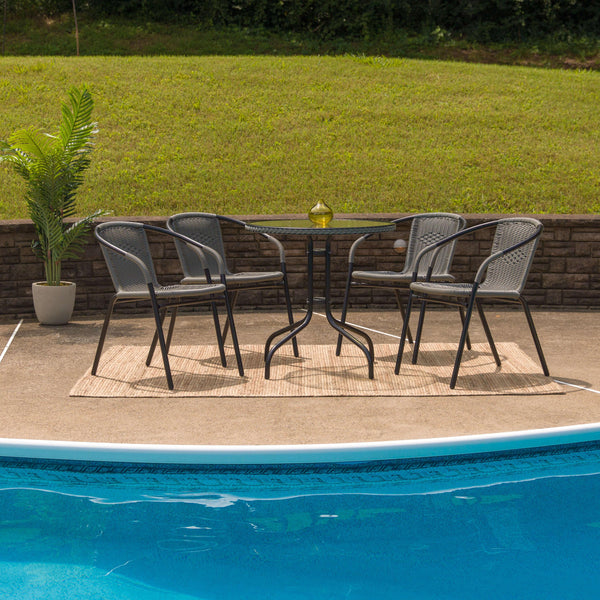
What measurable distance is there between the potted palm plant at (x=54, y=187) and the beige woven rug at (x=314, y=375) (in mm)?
1276

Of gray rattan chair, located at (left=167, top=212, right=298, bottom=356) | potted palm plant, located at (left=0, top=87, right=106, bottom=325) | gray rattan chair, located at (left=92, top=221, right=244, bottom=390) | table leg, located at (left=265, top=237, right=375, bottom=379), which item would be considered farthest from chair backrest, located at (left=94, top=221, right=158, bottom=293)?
potted palm plant, located at (left=0, top=87, right=106, bottom=325)

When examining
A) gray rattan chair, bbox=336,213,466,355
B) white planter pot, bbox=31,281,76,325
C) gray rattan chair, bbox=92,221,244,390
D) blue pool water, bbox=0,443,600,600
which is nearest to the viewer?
blue pool water, bbox=0,443,600,600

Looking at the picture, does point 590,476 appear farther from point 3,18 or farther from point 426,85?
point 3,18

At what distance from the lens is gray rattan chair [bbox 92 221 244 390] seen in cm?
457

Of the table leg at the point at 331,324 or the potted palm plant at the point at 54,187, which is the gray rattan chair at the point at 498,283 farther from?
the potted palm plant at the point at 54,187

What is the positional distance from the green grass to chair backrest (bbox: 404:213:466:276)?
2.71 metres

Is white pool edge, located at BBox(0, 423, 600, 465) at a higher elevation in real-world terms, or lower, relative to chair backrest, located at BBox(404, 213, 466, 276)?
lower

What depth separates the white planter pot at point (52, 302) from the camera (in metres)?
6.52

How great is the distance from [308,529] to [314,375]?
1845 mm

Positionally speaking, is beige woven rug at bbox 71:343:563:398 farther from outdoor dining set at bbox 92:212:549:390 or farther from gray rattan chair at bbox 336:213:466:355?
gray rattan chair at bbox 336:213:466:355

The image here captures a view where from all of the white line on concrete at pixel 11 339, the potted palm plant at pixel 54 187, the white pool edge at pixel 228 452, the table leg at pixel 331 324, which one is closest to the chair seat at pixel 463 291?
the table leg at pixel 331 324

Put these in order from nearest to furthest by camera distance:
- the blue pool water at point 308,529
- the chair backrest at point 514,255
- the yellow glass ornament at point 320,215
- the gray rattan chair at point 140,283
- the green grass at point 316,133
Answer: the blue pool water at point 308,529
the gray rattan chair at point 140,283
the chair backrest at point 514,255
the yellow glass ornament at point 320,215
the green grass at point 316,133

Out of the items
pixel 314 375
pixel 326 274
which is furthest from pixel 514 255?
pixel 314 375

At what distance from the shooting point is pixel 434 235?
19.1ft
